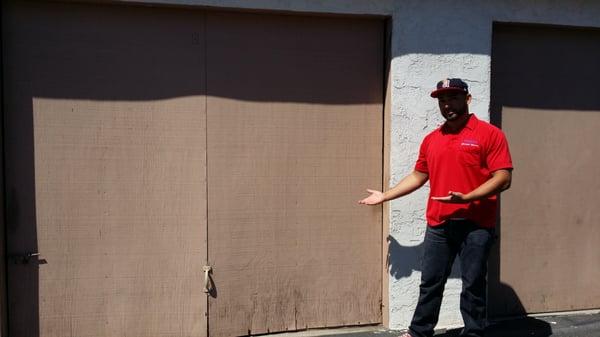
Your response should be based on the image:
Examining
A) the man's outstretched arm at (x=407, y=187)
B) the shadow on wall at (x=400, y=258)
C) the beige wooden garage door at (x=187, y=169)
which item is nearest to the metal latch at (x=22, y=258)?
the beige wooden garage door at (x=187, y=169)

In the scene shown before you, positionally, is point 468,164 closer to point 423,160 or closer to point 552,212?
point 423,160

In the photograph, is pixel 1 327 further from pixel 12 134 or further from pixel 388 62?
pixel 388 62

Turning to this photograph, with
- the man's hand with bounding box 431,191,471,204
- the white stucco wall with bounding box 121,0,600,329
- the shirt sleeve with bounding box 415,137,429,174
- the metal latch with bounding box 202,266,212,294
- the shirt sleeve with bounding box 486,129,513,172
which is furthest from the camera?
the white stucco wall with bounding box 121,0,600,329

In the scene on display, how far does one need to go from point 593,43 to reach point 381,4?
6.25 ft

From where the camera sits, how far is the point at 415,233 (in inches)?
179

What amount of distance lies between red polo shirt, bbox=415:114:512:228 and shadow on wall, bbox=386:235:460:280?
2.38ft

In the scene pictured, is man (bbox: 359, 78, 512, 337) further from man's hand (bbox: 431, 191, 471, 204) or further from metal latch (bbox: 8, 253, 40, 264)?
metal latch (bbox: 8, 253, 40, 264)

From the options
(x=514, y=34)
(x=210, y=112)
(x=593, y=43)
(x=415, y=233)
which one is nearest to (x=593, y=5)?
(x=593, y=43)

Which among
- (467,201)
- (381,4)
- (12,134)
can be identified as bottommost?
(467,201)

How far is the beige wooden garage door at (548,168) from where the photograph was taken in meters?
4.85

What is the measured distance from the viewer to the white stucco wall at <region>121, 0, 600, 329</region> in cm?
446

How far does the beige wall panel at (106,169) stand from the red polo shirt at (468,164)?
62.8 inches

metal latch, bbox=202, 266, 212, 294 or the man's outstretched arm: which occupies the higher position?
the man's outstretched arm

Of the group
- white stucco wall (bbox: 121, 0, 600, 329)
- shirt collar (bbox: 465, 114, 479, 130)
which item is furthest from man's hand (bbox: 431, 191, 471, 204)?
white stucco wall (bbox: 121, 0, 600, 329)
